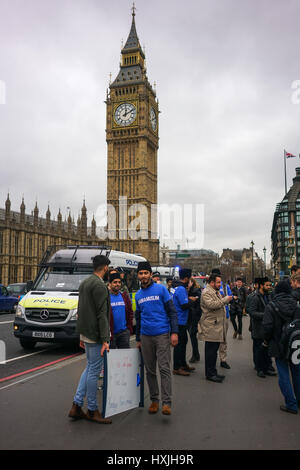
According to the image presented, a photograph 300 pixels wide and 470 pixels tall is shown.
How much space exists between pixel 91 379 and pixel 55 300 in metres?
4.22

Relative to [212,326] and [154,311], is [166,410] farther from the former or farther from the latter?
[212,326]

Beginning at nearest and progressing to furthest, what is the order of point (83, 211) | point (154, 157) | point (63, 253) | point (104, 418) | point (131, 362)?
point (104, 418)
point (131, 362)
point (63, 253)
point (83, 211)
point (154, 157)

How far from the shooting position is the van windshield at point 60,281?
9.33m

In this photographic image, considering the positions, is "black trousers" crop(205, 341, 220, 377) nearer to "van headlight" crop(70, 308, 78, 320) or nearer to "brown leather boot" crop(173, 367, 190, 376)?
"brown leather boot" crop(173, 367, 190, 376)

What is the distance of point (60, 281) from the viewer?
961 centimetres

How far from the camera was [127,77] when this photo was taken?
2977 inches

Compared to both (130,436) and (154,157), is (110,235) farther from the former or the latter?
(130,436)

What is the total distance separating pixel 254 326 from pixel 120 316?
101 inches

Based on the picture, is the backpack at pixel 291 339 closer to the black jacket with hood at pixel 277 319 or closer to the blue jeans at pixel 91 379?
the black jacket with hood at pixel 277 319

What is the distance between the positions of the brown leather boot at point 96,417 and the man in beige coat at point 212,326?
243cm

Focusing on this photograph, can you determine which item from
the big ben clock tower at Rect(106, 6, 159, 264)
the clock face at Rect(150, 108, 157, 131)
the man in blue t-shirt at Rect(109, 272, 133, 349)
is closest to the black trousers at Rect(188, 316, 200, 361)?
the man in blue t-shirt at Rect(109, 272, 133, 349)

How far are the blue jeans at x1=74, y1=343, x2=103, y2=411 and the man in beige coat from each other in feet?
8.03

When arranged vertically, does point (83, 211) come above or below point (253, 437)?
above
